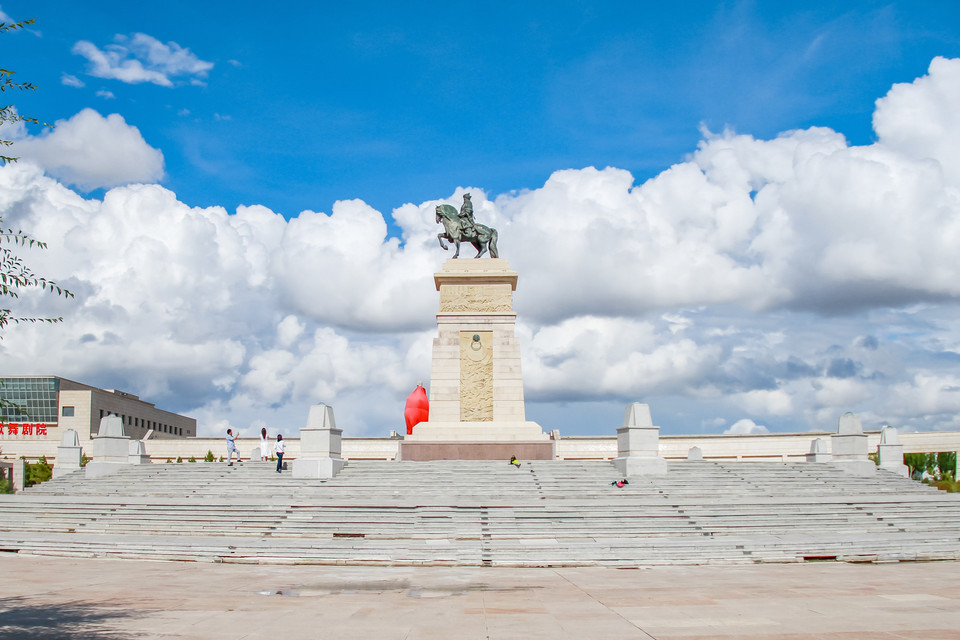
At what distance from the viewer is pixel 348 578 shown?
16172mm

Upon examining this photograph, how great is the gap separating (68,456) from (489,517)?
64.7ft

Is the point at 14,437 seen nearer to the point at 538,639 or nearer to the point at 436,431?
the point at 436,431

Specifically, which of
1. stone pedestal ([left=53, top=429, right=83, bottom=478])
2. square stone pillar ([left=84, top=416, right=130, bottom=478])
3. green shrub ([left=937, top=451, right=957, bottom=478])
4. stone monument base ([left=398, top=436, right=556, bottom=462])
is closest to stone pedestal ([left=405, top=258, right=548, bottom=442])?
stone monument base ([left=398, top=436, right=556, bottom=462])

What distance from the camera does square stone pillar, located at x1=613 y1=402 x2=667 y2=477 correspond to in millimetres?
28797

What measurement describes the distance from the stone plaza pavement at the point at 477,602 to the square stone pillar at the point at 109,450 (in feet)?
43.0

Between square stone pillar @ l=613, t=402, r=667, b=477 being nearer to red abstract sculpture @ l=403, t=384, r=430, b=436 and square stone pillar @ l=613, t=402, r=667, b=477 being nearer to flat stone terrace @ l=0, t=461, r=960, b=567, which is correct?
flat stone terrace @ l=0, t=461, r=960, b=567

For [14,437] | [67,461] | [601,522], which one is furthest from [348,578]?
[14,437]

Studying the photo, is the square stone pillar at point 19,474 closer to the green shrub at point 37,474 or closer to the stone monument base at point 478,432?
the green shrub at point 37,474

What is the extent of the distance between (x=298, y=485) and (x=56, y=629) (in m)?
16.7

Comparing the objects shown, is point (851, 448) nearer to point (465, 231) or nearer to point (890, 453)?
point (890, 453)

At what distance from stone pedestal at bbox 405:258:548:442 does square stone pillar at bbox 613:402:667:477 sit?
5.17 meters

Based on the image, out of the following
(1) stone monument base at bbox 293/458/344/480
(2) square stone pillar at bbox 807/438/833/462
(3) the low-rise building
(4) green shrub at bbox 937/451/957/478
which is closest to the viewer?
(1) stone monument base at bbox 293/458/344/480

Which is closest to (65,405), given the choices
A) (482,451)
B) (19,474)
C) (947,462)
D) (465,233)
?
(19,474)

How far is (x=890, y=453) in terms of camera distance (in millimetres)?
32969
